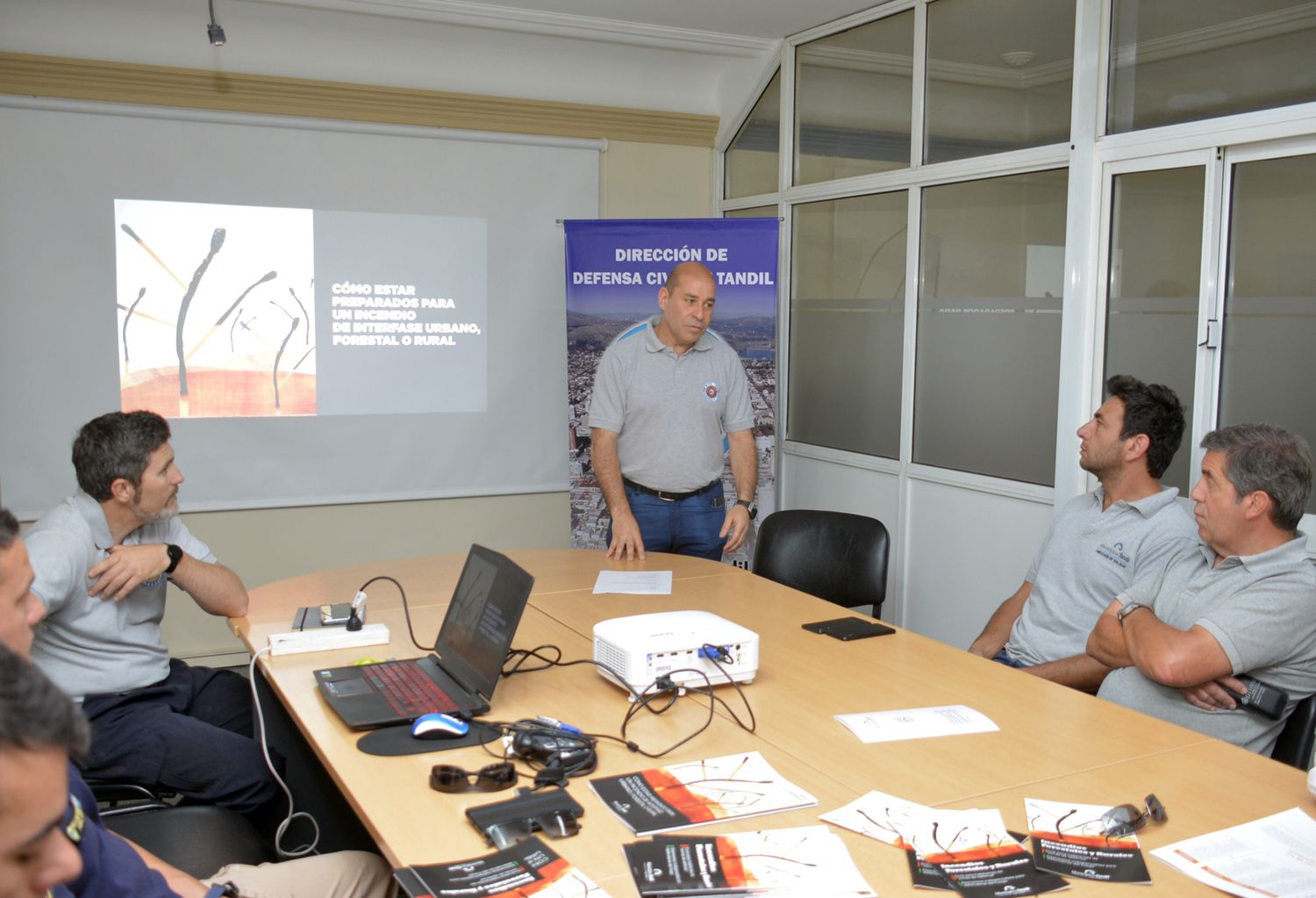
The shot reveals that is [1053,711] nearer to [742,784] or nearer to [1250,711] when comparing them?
[1250,711]

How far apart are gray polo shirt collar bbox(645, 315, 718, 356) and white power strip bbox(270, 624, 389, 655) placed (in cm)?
189

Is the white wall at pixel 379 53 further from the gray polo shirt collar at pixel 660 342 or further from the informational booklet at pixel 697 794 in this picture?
the informational booklet at pixel 697 794

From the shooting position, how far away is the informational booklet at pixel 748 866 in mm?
1468

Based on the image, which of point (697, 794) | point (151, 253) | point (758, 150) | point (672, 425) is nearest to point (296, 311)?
point (151, 253)

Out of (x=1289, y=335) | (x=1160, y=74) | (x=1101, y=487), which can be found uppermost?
(x=1160, y=74)

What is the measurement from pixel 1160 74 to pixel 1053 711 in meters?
2.52

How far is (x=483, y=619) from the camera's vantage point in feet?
7.38

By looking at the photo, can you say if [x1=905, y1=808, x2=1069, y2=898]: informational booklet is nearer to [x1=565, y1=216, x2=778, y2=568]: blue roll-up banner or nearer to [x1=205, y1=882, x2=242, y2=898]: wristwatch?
[x1=205, y1=882, x2=242, y2=898]: wristwatch

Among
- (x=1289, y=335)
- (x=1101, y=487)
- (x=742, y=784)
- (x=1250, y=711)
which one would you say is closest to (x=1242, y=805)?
(x=1250, y=711)

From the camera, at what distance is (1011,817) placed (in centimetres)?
170

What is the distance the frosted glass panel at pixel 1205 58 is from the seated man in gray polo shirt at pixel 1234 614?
4.73 ft

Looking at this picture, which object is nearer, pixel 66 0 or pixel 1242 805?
pixel 1242 805

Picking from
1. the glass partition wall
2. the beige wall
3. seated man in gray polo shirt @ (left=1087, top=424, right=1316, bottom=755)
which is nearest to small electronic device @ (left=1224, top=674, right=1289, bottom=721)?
seated man in gray polo shirt @ (left=1087, top=424, right=1316, bottom=755)

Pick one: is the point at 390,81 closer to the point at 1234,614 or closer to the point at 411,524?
the point at 411,524
